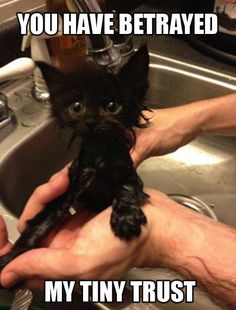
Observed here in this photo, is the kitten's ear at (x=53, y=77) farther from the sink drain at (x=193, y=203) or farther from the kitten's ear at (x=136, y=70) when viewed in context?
the sink drain at (x=193, y=203)

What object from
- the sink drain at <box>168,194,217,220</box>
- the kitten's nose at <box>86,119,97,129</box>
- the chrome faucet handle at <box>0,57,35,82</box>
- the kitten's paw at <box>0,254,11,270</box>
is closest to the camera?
the kitten's nose at <box>86,119,97,129</box>

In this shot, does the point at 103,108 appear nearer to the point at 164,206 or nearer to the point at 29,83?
the point at 164,206

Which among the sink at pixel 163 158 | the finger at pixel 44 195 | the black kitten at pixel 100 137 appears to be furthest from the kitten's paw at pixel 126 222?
the sink at pixel 163 158

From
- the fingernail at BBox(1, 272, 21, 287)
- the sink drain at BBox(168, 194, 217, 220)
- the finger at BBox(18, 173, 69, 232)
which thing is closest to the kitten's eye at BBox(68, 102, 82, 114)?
the finger at BBox(18, 173, 69, 232)

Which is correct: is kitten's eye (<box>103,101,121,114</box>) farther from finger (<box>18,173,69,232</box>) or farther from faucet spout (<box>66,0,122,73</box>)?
faucet spout (<box>66,0,122,73</box>)
